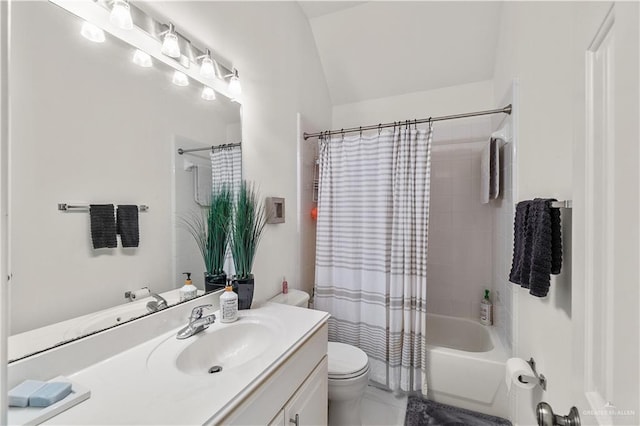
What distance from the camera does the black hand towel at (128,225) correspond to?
0.95m

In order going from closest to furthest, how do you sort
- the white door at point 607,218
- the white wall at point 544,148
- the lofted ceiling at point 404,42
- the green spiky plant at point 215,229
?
the white door at point 607,218 < the white wall at point 544,148 < the green spiky plant at point 215,229 < the lofted ceiling at point 404,42

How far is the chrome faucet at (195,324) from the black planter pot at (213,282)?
0.16m

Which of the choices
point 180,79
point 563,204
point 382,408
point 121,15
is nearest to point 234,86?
point 180,79

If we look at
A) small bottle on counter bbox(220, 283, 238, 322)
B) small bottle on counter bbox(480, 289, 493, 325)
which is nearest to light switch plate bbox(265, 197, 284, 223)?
small bottle on counter bbox(220, 283, 238, 322)

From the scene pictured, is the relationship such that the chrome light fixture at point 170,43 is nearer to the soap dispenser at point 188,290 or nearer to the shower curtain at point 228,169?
the shower curtain at point 228,169

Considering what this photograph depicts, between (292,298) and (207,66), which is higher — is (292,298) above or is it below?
below

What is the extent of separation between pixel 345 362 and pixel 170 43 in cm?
181

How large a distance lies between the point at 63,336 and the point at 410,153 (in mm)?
1941

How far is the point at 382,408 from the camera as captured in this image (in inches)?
71.7

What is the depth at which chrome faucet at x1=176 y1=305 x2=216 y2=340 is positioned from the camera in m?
1.04

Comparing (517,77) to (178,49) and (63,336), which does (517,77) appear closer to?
(178,49)

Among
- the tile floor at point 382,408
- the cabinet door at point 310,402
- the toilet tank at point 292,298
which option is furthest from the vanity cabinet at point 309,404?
the tile floor at point 382,408

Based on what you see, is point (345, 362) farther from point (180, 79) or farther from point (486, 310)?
point (180, 79)

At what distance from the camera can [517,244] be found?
4.35 ft
